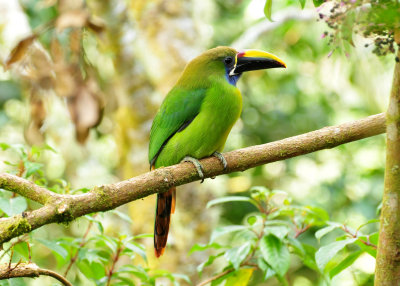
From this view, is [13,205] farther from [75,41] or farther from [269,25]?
[269,25]

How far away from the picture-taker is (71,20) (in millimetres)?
3330

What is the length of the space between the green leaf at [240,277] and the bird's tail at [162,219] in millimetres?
523

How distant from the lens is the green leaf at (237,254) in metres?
2.21

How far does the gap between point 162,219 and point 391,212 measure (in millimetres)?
1530

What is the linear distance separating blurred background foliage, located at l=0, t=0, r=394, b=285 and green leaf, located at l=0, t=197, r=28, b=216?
1.01 m

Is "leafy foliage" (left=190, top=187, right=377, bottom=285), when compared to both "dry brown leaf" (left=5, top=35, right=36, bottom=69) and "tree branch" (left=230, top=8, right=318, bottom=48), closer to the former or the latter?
"dry brown leaf" (left=5, top=35, right=36, bottom=69)

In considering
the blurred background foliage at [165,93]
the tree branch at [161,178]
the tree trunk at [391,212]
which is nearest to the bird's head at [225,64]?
the blurred background foliage at [165,93]

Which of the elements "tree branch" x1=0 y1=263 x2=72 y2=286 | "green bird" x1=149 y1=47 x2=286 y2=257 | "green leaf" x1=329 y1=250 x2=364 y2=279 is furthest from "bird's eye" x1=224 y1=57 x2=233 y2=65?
"tree branch" x1=0 y1=263 x2=72 y2=286

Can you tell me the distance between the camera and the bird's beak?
3.06 meters

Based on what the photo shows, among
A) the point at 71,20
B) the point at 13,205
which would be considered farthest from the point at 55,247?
the point at 71,20

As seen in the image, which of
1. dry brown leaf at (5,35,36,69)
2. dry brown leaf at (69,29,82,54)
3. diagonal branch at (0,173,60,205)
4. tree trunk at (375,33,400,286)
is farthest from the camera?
dry brown leaf at (69,29,82,54)

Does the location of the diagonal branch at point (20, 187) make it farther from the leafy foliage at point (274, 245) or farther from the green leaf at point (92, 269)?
the leafy foliage at point (274, 245)

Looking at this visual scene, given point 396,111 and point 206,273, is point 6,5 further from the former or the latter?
point 396,111

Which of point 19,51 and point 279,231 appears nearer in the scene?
point 279,231
